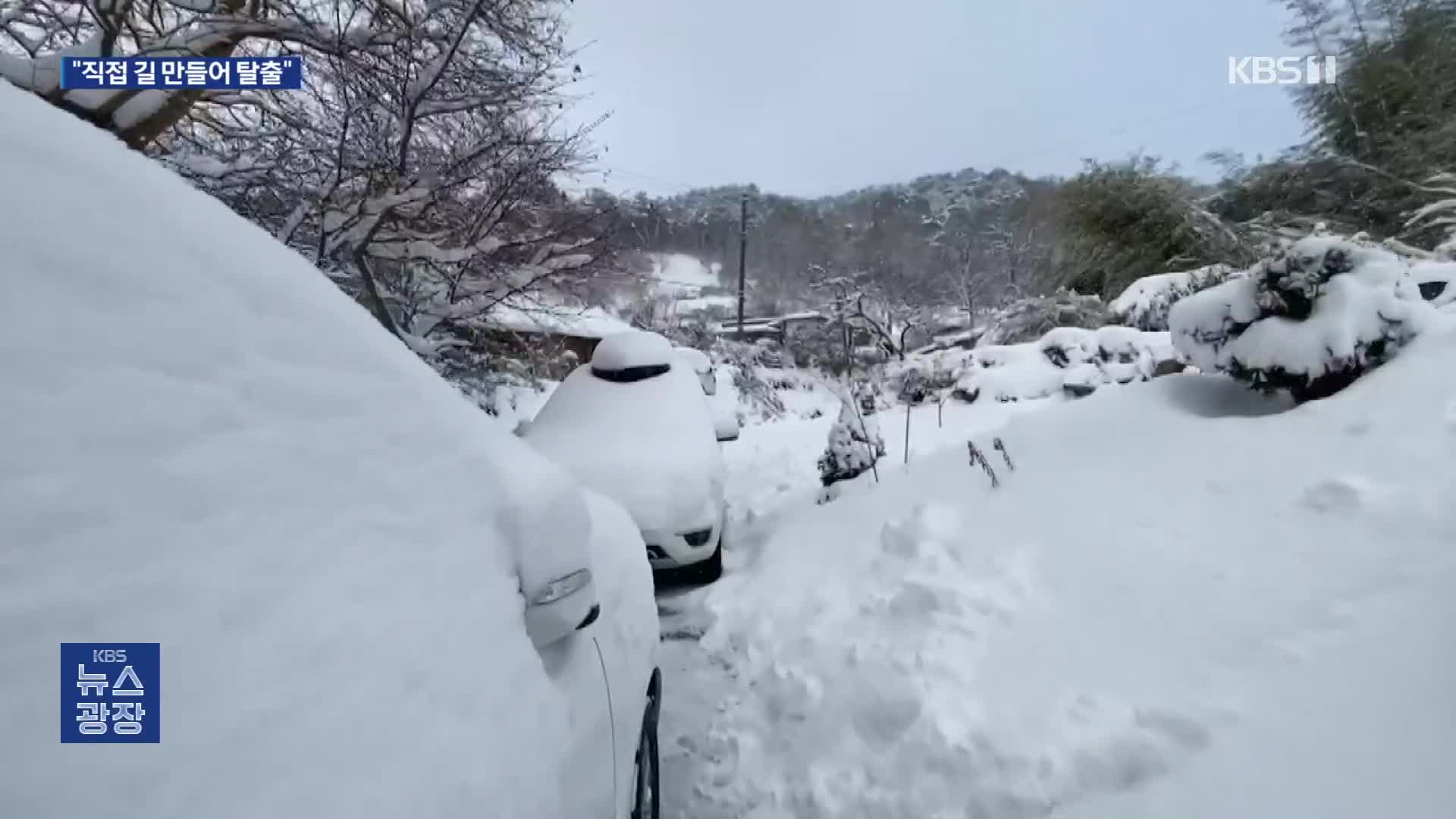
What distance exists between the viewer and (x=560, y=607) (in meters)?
1.48

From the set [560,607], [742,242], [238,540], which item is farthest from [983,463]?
[742,242]

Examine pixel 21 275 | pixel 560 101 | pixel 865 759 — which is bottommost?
pixel 865 759

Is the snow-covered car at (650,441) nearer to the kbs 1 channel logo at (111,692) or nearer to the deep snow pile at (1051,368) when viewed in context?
the kbs 1 channel logo at (111,692)

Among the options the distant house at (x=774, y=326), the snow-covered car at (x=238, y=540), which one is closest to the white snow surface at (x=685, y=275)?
the distant house at (x=774, y=326)

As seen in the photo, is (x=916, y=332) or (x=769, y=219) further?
(x=769, y=219)

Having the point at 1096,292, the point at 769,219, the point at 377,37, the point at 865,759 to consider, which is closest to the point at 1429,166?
the point at 1096,292

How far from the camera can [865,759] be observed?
8.13 feet

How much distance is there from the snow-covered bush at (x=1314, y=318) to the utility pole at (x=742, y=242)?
18.4m

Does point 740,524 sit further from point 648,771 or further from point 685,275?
point 685,275

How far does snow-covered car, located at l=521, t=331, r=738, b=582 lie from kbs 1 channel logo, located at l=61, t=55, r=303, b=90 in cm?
309

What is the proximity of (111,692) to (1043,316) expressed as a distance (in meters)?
14.7

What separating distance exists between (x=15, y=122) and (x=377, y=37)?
4871 millimetres

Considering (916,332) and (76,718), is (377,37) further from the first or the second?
(916,332)

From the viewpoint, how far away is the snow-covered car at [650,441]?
156 inches
